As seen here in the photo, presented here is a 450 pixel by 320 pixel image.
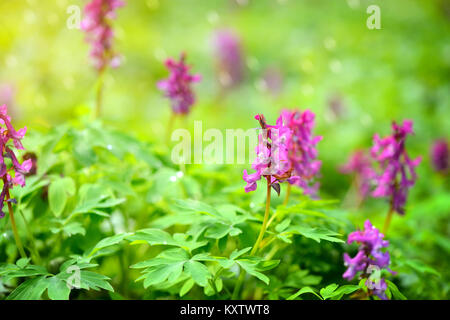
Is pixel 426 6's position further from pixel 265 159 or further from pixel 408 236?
pixel 265 159

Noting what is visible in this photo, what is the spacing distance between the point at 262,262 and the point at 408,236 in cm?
224

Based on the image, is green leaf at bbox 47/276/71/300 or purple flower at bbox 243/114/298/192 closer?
Result: green leaf at bbox 47/276/71/300

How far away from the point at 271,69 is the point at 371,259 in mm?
5350

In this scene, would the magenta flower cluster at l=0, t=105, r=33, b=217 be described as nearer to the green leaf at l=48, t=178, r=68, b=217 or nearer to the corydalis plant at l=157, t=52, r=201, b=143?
the green leaf at l=48, t=178, r=68, b=217

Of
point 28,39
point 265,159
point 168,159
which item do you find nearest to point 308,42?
point 28,39

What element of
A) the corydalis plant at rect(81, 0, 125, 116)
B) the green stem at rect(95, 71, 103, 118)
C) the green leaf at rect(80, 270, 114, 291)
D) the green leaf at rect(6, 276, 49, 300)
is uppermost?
the corydalis plant at rect(81, 0, 125, 116)

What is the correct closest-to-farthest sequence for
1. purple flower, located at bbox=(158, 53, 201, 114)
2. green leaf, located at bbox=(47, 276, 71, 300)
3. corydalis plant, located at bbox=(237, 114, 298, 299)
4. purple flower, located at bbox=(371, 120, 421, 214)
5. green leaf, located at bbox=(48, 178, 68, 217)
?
1. green leaf, located at bbox=(47, 276, 71, 300)
2. corydalis plant, located at bbox=(237, 114, 298, 299)
3. green leaf, located at bbox=(48, 178, 68, 217)
4. purple flower, located at bbox=(371, 120, 421, 214)
5. purple flower, located at bbox=(158, 53, 201, 114)

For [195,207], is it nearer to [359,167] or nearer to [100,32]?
[100,32]

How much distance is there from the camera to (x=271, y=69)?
6.77 m

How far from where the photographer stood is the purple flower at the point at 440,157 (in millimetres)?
3656

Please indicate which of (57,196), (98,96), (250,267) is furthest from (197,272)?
(98,96)

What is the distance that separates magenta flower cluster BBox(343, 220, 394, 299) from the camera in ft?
5.55

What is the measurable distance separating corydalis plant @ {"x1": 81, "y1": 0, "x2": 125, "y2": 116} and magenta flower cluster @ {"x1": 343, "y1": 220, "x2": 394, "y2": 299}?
1.72m

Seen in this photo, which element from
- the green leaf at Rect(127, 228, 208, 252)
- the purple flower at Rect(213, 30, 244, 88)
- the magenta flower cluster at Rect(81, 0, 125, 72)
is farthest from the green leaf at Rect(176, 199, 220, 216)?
the purple flower at Rect(213, 30, 244, 88)
